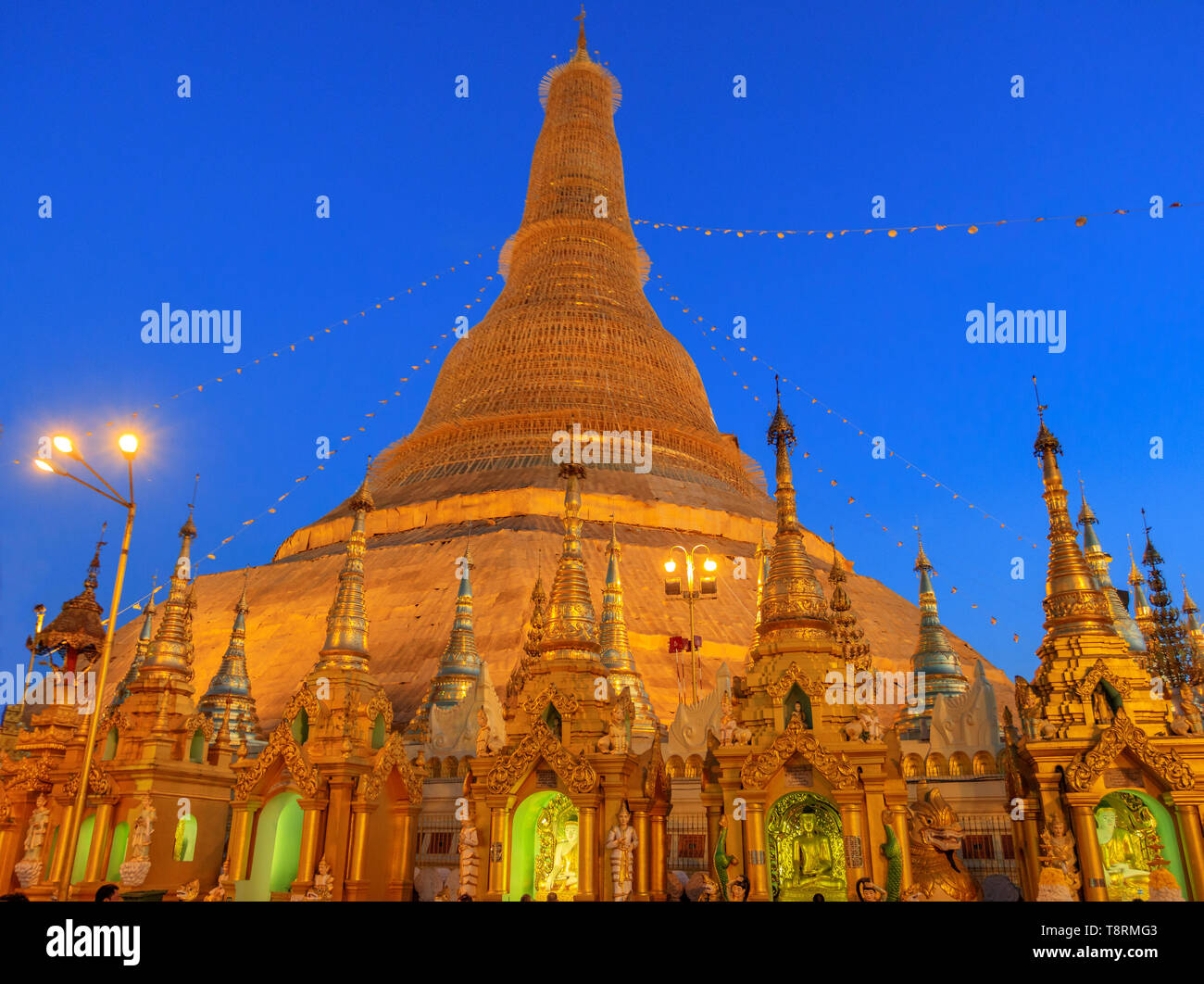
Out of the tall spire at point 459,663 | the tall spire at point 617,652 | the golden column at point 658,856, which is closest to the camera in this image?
the golden column at point 658,856

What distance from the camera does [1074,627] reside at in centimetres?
1688

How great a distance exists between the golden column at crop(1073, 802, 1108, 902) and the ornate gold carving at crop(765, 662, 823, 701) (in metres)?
4.62

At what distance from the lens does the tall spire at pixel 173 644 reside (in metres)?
23.0

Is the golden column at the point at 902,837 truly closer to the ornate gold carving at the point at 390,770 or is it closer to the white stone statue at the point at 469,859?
the white stone statue at the point at 469,859

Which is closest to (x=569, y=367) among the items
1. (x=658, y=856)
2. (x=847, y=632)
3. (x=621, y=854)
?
(x=847, y=632)

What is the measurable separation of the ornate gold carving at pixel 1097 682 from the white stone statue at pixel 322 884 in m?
14.9

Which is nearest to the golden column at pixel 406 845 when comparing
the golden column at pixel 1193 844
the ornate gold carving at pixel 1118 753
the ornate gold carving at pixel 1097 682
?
the ornate gold carving at pixel 1118 753

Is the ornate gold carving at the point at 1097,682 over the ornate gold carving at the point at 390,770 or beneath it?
over

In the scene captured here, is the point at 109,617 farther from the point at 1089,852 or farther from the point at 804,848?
the point at 1089,852

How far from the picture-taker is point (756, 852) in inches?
589

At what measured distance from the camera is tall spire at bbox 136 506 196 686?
23.0 meters
